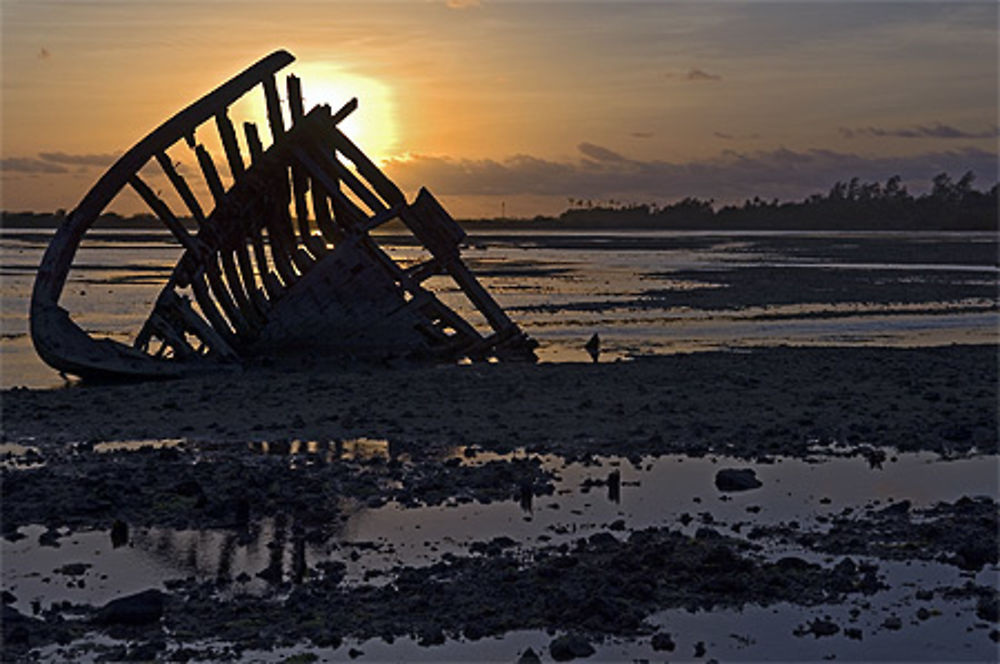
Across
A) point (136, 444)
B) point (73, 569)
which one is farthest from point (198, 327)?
point (73, 569)

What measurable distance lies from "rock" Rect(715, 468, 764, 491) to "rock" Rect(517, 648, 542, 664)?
3721 millimetres

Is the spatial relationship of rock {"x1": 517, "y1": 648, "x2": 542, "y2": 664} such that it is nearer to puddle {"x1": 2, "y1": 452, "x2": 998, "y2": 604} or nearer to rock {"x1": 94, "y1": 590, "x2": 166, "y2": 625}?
puddle {"x1": 2, "y1": 452, "x2": 998, "y2": 604}

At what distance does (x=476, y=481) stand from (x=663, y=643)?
3.54 metres

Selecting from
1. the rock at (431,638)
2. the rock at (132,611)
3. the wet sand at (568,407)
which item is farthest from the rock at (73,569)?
the wet sand at (568,407)

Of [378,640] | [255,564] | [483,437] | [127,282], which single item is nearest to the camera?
[378,640]

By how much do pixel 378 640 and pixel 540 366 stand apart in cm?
985

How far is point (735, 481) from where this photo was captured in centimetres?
918

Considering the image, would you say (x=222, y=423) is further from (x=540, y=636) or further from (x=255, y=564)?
(x=540, y=636)

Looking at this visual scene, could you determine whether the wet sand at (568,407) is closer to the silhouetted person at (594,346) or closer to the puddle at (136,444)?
the puddle at (136,444)

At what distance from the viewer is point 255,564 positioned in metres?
7.17

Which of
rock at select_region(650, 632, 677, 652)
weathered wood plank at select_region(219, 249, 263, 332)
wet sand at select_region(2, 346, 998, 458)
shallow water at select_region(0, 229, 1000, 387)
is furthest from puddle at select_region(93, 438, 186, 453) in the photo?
rock at select_region(650, 632, 677, 652)

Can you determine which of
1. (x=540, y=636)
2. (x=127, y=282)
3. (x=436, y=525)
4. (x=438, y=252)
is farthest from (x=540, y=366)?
(x=127, y=282)

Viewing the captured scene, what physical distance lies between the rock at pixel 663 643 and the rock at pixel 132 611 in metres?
2.41

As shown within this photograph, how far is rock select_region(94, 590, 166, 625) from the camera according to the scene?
20.0ft
